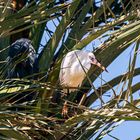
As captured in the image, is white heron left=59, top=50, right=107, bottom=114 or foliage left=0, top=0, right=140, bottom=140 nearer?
foliage left=0, top=0, right=140, bottom=140

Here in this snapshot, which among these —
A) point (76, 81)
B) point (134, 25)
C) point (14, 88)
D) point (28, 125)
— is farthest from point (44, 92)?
point (134, 25)

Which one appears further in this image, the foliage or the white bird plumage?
the white bird plumage

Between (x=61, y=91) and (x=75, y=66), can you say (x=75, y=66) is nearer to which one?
(x=75, y=66)

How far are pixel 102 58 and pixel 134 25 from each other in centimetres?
68

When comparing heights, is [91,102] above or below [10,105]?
below

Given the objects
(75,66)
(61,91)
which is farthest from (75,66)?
(61,91)

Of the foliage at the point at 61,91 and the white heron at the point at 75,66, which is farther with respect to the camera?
the white heron at the point at 75,66

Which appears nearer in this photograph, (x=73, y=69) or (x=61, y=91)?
(x=61, y=91)

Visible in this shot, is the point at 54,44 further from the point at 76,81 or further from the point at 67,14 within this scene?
the point at 76,81

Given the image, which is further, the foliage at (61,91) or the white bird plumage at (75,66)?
the white bird plumage at (75,66)

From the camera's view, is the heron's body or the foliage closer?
the foliage

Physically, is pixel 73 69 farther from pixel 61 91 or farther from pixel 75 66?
pixel 61 91

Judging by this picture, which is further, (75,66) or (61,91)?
(75,66)

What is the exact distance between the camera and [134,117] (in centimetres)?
106
